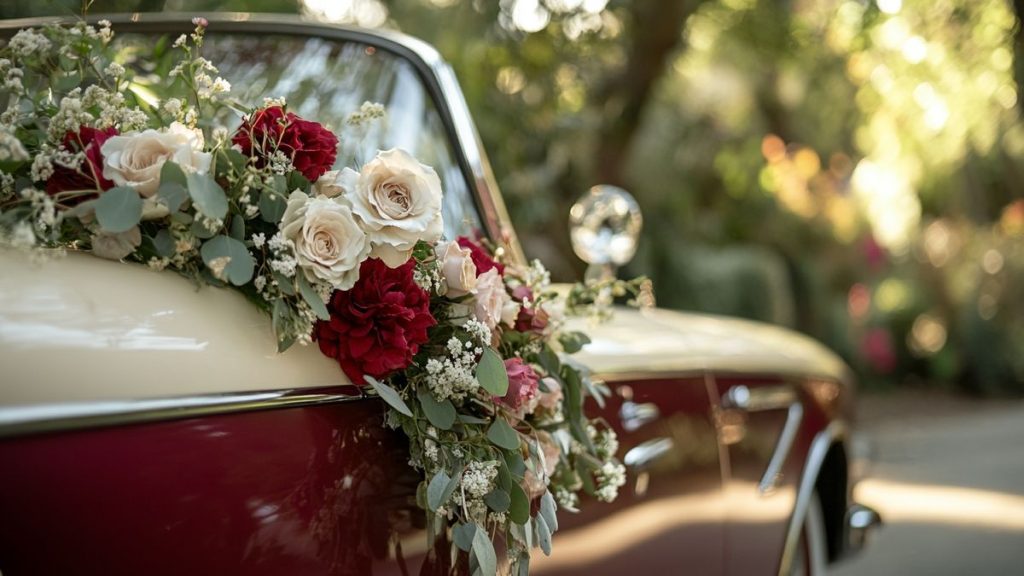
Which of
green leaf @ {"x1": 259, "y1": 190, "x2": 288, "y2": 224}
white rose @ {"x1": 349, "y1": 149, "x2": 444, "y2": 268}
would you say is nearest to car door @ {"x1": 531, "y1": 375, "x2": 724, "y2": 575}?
white rose @ {"x1": 349, "y1": 149, "x2": 444, "y2": 268}

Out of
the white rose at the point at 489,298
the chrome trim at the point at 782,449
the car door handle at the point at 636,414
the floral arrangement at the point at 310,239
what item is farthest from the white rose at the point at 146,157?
the chrome trim at the point at 782,449

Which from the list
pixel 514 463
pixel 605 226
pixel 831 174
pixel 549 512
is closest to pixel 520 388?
pixel 514 463

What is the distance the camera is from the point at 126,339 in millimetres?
1380

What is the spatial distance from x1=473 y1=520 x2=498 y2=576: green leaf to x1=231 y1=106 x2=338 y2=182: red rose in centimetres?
58

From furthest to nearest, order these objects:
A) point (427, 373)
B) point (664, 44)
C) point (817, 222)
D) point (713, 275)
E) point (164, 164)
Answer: point (817, 222) < point (713, 275) < point (664, 44) < point (427, 373) < point (164, 164)

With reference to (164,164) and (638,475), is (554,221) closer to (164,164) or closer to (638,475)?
(638,475)

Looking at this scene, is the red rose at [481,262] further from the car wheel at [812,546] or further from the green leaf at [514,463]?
the car wheel at [812,546]

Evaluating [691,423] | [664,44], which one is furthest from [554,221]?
[691,423]

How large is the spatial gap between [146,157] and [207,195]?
106mm

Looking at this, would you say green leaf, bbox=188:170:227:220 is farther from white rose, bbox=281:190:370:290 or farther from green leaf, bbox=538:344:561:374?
green leaf, bbox=538:344:561:374

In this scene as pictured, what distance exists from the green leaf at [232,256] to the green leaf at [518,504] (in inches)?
20.1

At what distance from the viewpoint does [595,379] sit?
230 cm

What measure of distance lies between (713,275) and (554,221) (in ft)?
7.37

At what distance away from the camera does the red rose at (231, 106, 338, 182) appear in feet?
5.52
